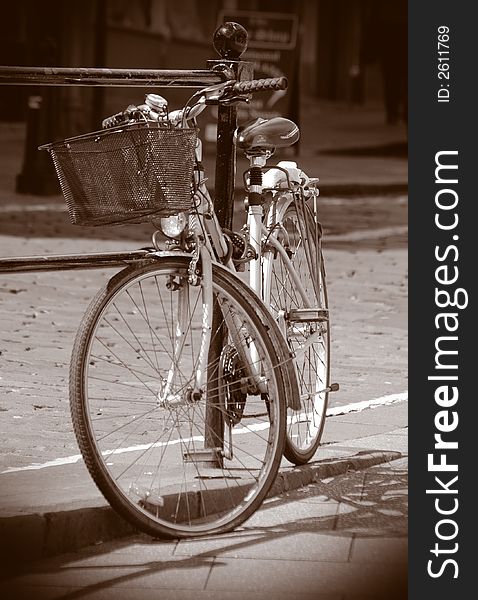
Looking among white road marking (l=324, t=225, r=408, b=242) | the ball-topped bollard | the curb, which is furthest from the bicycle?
white road marking (l=324, t=225, r=408, b=242)

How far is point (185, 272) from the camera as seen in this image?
475 cm

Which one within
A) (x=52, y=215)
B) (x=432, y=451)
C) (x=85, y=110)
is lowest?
(x=432, y=451)

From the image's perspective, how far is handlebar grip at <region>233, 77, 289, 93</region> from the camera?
4777 mm

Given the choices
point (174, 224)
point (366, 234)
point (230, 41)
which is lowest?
point (174, 224)

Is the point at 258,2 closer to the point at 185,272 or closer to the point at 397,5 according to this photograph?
the point at 397,5

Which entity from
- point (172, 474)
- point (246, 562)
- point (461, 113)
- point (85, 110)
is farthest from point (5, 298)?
point (85, 110)

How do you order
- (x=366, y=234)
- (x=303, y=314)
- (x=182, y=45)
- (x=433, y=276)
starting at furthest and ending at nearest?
(x=182, y=45), (x=366, y=234), (x=433, y=276), (x=303, y=314)

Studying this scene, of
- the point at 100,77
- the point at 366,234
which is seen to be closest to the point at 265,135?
the point at 100,77

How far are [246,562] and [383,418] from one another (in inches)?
82.3

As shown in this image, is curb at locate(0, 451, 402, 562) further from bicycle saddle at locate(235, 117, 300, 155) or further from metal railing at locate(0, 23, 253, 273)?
bicycle saddle at locate(235, 117, 300, 155)

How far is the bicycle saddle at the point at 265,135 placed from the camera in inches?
204

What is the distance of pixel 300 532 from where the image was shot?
4746 millimetres

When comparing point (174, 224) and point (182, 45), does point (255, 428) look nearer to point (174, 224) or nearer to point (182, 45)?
point (174, 224)

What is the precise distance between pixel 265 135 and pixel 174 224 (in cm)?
59
